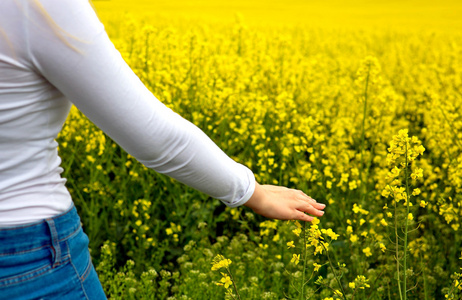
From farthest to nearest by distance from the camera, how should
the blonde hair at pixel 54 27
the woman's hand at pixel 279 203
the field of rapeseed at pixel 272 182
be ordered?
the field of rapeseed at pixel 272 182 → the woman's hand at pixel 279 203 → the blonde hair at pixel 54 27

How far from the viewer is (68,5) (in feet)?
2.30

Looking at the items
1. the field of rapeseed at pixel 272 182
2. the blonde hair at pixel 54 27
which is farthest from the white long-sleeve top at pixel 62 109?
the field of rapeseed at pixel 272 182

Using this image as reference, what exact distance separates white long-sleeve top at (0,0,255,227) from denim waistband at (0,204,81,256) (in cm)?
1

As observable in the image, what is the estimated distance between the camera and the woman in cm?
70

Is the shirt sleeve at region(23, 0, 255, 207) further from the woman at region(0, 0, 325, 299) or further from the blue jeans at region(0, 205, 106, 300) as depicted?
the blue jeans at region(0, 205, 106, 300)

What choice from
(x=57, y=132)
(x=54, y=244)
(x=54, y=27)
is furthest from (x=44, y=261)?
(x=54, y=27)

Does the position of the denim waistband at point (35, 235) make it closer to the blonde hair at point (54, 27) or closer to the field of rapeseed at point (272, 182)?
the blonde hair at point (54, 27)

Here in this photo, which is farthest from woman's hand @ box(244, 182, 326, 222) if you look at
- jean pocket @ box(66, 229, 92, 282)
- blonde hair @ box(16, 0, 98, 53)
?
blonde hair @ box(16, 0, 98, 53)

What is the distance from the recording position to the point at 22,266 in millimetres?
800

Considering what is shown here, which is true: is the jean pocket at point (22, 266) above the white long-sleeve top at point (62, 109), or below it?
below

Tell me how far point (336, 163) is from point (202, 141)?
2386 millimetres

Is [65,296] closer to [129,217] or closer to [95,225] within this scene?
[95,225]

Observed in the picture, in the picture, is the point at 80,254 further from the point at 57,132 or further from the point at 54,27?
the point at 54,27

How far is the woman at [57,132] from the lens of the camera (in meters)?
0.70
